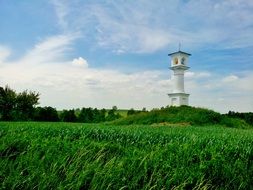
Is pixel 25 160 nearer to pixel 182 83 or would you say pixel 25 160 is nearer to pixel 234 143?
pixel 234 143

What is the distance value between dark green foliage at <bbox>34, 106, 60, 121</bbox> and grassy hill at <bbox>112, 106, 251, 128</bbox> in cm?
724

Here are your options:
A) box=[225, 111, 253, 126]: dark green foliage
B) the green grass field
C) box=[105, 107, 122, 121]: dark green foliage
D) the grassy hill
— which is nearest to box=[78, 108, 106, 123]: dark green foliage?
box=[105, 107, 122, 121]: dark green foliage

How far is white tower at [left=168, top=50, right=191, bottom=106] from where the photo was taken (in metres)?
45.0

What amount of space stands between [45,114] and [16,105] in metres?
3.17

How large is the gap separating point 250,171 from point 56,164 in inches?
213

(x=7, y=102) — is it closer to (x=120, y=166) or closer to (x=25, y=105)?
(x=25, y=105)

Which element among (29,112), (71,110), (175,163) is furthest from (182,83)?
(175,163)

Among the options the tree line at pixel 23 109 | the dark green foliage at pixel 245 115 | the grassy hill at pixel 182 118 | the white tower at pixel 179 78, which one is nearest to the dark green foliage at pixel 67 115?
the tree line at pixel 23 109

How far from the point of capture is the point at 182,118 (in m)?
38.7

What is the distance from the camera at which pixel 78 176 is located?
7938 millimetres

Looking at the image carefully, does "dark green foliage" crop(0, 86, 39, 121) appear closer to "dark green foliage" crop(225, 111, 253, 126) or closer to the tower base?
the tower base

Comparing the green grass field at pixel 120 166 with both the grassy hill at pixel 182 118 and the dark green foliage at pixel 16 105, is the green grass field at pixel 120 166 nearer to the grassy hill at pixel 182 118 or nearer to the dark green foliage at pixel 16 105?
the grassy hill at pixel 182 118

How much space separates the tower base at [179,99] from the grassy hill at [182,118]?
2563 mm

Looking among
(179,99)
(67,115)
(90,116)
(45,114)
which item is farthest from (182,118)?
(45,114)
